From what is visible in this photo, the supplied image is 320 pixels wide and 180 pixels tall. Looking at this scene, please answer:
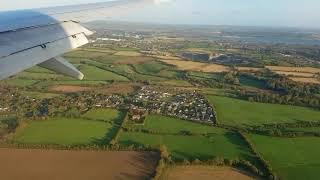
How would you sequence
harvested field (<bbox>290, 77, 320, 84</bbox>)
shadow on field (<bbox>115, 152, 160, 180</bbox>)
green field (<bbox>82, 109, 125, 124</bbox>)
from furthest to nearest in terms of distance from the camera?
1. harvested field (<bbox>290, 77, 320, 84</bbox>)
2. green field (<bbox>82, 109, 125, 124</bbox>)
3. shadow on field (<bbox>115, 152, 160, 180</bbox>)

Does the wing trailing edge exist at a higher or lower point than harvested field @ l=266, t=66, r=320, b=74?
higher

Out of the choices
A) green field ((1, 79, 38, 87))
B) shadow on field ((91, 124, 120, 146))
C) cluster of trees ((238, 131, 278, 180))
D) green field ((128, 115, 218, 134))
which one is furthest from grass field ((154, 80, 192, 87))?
cluster of trees ((238, 131, 278, 180))

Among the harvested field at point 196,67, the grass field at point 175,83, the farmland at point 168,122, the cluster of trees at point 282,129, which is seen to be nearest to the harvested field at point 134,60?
the harvested field at point 196,67

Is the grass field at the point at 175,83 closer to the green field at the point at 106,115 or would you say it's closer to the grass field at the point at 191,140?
the green field at the point at 106,115

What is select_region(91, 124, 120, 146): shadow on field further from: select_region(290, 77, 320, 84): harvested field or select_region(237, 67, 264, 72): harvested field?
select_region(237, 67, 264, 72): harvested field

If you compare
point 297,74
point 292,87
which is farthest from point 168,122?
point 297,74

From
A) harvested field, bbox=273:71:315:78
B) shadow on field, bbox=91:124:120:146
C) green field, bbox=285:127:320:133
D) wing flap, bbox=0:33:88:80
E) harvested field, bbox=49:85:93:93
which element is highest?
wing flap, bbox=0:33:88:80

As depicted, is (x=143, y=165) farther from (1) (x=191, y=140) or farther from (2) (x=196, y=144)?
(1) (x=191, y=140)
